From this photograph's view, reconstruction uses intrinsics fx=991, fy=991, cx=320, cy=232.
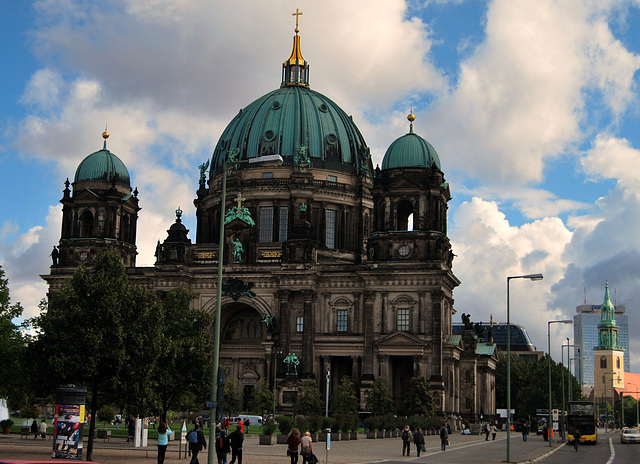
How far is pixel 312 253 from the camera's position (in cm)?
10319

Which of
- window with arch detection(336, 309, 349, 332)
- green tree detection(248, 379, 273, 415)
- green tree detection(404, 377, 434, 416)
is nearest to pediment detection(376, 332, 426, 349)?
green tree detection(404, 377, 434, 416)

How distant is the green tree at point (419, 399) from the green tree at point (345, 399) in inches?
201

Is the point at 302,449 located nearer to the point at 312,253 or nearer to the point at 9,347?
the point at 9,347

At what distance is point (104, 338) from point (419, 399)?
170 ft

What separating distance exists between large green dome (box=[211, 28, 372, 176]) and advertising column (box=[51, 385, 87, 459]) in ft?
244

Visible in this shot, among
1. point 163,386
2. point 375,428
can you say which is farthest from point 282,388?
point 163,386

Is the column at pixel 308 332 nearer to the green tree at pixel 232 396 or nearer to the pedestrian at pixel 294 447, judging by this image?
the green tree at pixel 232 396

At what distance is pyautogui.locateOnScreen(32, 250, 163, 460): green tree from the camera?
4638cm

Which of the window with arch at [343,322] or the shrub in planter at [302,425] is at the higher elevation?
the window with arch at [343,322]

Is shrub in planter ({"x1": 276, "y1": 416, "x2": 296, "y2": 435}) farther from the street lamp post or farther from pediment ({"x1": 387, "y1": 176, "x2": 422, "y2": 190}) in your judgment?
pediment ({"x1": 387, "y1": 176, "x2": 422, "y2": 190})

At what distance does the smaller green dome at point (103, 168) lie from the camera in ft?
372

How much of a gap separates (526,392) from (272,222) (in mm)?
59387

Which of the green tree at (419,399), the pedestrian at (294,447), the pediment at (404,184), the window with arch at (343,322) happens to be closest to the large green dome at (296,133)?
the pediment at (404,184)

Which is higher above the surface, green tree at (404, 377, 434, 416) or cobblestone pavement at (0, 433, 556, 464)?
green tree at (404, 377, 434, 416)
